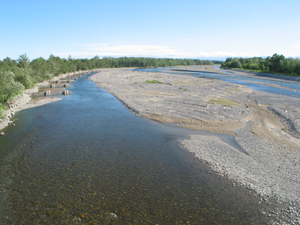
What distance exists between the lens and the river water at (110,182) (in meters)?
14.3

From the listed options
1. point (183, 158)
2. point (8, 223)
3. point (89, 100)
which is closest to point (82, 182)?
point (8, 223)

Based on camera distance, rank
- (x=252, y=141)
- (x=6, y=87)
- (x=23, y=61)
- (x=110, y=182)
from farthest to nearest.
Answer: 1. (x=23, y=61)
2. (x=6, y=87)
3. (x=252, y=141)
4. (x=110, y=182)

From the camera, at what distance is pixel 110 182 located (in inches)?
706

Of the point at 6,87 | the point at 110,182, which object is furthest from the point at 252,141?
the point at 6,87

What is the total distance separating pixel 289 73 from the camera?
105312mm

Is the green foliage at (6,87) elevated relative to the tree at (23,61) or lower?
lower

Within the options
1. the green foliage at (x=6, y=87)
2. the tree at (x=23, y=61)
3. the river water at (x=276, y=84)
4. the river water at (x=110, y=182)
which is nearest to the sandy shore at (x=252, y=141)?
the river water at (x=110, y=182)

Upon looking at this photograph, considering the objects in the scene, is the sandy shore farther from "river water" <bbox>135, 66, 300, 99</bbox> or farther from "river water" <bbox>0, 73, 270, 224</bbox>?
"river water" <bbox>135, 66, 300, 99</bbox>

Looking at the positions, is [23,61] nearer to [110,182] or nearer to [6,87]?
[6,87]

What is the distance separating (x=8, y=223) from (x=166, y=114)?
2821 cm

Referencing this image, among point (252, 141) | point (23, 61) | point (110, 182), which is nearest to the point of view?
point (110, 182)

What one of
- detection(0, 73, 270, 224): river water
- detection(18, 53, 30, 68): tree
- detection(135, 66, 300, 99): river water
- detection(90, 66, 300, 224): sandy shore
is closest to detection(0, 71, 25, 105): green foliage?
detection(0, 73, 270, 224): river water

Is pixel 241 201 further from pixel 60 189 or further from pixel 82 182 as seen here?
pixel 60 189

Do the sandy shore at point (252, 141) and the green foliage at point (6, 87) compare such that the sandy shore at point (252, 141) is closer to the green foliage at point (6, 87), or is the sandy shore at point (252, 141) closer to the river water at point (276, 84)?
the river water at point (276, 84)
